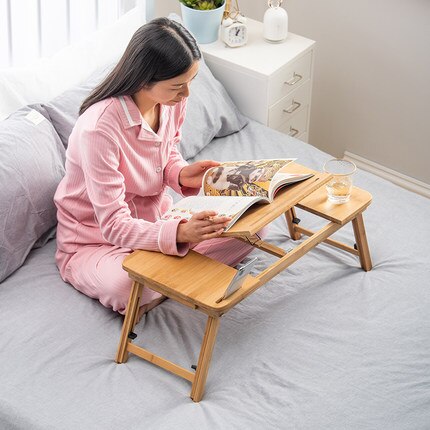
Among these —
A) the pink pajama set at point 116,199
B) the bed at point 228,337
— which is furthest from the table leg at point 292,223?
the pink pajama set at point 116,199

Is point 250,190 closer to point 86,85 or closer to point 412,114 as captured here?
point 86,85

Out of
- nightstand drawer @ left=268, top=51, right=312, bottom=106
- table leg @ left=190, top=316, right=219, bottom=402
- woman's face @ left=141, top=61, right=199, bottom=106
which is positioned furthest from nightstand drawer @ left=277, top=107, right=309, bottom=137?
table leg @ left=190, top=316, right=219, bottom=402

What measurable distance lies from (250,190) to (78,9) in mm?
1033

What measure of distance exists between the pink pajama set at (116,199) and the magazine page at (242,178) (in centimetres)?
14

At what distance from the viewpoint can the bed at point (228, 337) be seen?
1761 mm

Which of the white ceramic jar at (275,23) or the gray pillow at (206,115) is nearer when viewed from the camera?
the gray pillow at (206,115)

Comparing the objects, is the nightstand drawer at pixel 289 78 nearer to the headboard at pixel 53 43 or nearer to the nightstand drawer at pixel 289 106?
the nightstand drawer at pixel 289 106

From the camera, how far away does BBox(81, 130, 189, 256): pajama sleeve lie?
1880 millimetres

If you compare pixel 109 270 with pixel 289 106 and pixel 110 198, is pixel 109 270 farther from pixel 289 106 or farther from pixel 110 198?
pixel 289 106

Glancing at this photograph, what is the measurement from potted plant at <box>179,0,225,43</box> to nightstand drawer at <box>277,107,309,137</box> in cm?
39

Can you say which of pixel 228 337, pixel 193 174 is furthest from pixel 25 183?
pixel 228 337

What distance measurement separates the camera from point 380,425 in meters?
1.74

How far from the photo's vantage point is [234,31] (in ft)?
9.18

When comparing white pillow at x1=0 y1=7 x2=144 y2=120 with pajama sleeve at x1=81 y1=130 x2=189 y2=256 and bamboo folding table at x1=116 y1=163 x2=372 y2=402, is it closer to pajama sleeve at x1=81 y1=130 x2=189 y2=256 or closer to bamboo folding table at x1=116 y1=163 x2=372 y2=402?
pajama sleeve at x1=81 y1=130 x2=189 y2=256
